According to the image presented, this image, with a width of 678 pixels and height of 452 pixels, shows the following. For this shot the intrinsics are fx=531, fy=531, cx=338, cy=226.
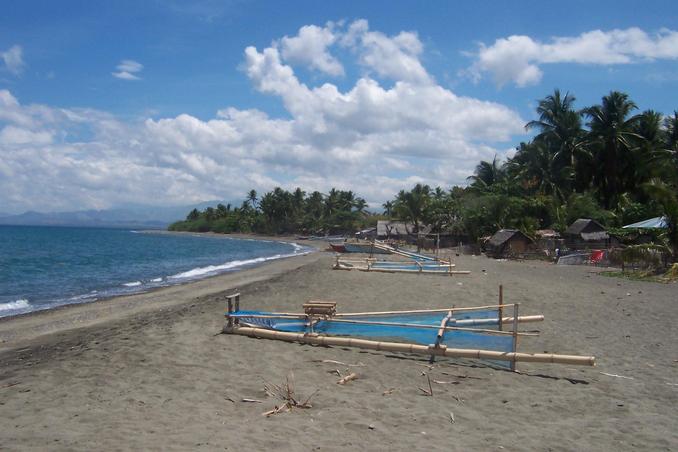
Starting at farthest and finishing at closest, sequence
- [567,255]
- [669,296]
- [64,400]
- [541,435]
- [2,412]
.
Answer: [567,255]
[669,296]
[64,400]
[2,412]
[541,435]

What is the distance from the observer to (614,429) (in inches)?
208

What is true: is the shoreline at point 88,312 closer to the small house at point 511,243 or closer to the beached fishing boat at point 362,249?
the beached fishing boat at point 362,249

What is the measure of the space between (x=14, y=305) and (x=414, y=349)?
48.6 feet

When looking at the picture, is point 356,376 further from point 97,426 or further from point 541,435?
point 97,426

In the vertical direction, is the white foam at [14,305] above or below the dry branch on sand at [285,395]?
below

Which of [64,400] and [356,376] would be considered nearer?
[64,400]

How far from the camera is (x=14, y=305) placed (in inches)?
674

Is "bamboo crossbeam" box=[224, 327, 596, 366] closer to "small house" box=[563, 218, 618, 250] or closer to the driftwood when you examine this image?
the driftwood

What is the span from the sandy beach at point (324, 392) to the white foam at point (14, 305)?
19.4ft

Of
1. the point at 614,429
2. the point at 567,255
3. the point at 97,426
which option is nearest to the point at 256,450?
the point at 97,426

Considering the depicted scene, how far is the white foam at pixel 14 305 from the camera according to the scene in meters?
16.6

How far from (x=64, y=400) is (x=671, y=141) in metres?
45.4

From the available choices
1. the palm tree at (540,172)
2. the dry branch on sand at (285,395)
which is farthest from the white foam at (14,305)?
the palm tree at (540,172)

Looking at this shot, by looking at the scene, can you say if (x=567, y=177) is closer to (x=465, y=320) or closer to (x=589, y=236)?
(x=589, y=236)
